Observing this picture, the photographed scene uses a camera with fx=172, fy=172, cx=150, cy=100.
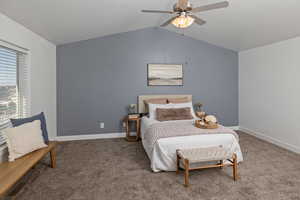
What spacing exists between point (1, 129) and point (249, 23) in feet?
14.8

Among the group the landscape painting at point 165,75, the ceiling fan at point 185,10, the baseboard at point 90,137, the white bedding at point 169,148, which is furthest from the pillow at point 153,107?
the ceiling fan at point 185,10

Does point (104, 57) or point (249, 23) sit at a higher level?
point (249, 23)

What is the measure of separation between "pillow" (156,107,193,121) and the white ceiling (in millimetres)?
2010

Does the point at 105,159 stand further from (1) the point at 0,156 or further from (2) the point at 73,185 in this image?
(1) the point at 0,156

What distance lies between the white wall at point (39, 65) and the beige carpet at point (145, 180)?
1.07m

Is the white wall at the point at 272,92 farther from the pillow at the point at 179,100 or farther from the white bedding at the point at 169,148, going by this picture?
the white bedding at the point at 169,148

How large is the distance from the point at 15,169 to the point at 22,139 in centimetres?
44

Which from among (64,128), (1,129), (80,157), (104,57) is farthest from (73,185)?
(104,57)

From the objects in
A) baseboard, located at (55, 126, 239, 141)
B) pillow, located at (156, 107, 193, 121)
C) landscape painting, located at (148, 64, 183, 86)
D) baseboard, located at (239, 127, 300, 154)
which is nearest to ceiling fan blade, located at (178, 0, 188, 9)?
pillow, located at (156, 107, 193, 121)

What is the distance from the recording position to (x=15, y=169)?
194cm

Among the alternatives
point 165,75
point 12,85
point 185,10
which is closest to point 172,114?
point 165,75

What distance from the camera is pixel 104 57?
14.2ft

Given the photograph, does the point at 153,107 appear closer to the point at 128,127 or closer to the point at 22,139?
the point at 128,127

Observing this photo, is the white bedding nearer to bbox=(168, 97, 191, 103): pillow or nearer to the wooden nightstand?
the wooden nightstand
